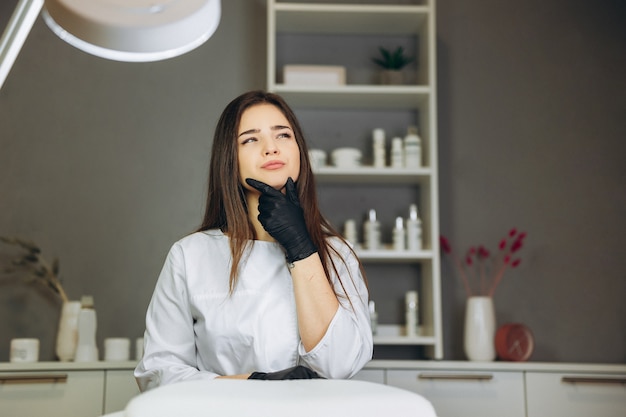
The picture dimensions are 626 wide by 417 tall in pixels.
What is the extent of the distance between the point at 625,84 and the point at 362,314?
225cm

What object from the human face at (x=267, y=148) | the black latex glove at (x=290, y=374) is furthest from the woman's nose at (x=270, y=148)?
the black latex glove at (x=290, y=374)

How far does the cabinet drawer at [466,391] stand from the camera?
98.9 inches

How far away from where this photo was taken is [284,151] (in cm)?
163

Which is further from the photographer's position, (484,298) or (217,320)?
(484,298)

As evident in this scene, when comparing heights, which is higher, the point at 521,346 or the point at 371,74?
the point at 371,74

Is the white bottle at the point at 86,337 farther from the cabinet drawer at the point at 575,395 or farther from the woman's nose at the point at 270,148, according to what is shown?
the cabinet drawer at the point at 575,395

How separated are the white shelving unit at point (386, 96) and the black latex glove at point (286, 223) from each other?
51.0 inches

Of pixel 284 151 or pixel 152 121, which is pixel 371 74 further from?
pixel 284 151

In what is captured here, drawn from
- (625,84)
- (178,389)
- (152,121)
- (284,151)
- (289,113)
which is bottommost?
(178,389)

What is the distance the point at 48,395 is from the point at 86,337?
256mm

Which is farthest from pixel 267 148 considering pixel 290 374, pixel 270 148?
pixel 290 374

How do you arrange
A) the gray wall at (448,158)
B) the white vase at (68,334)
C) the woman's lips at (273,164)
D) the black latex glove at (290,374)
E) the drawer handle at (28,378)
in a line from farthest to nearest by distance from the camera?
1. the gray wall at (448,158)
2. the white vase at (68,334)
3. the drawer handle at (28,378)
4. the woman's lips at (273,164)
5. the black latex glove at (290,374)

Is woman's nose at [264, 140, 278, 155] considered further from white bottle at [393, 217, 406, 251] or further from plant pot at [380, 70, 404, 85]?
plant pot at [380, 70, 404, 85]

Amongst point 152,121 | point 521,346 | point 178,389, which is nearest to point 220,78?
point 152,121
